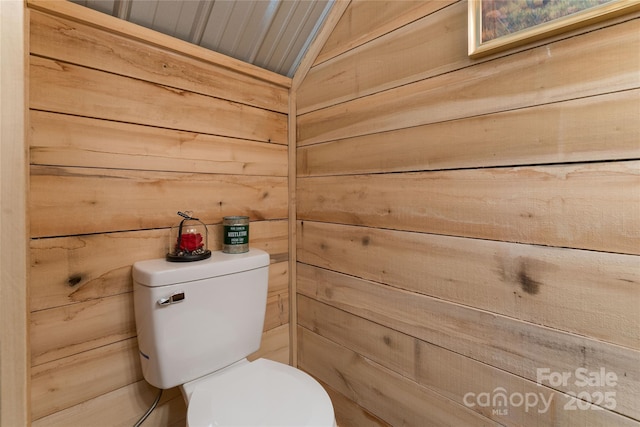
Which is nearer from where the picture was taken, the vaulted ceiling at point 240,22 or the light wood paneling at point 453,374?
the light wood paneling at point 453,374

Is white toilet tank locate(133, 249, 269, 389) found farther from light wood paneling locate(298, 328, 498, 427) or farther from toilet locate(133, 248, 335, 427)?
light wood paneling locate(298, 328, 498, 427)

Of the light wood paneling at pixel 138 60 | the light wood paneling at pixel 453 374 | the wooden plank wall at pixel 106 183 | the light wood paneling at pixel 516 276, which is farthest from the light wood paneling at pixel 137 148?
the light wood paneling at pixel 453 374

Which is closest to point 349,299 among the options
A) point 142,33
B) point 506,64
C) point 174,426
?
point 174,426

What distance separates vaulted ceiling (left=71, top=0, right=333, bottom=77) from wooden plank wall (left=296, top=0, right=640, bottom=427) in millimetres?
134

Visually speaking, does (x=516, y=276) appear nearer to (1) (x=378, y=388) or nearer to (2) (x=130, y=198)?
(1) (x=378, y=388)

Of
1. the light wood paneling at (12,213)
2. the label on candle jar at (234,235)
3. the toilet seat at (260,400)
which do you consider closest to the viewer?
the light wood paneling at (12,213)

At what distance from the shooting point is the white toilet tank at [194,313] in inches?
36.5

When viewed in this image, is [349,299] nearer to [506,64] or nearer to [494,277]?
[494,277]

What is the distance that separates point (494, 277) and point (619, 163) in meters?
0.38

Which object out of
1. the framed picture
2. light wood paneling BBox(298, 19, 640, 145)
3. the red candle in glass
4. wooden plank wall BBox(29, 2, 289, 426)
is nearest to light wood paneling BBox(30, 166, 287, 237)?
wooden plank wall BBox(29, 2, 289, 426)

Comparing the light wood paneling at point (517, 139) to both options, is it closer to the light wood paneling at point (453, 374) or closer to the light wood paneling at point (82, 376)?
the light wood paneling at point (453, 374)

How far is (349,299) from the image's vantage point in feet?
3.97

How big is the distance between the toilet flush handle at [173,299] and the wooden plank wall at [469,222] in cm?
58

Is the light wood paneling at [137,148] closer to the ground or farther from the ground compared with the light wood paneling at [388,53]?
closer to the ground
